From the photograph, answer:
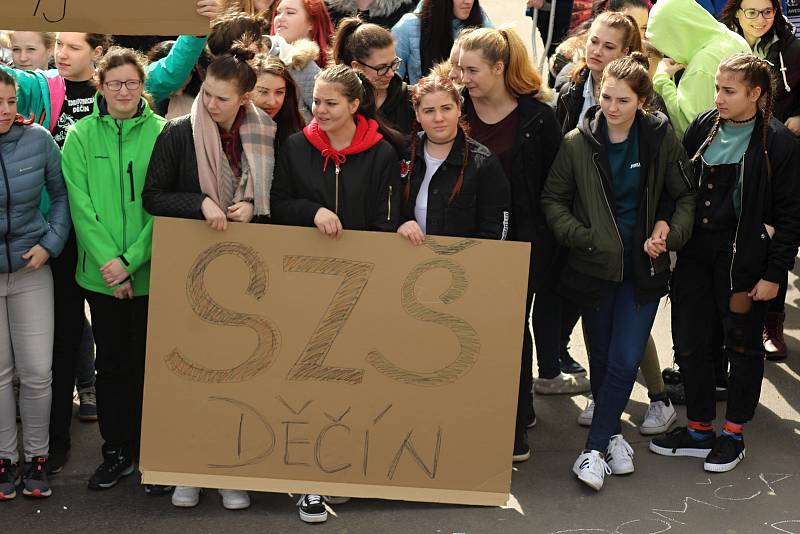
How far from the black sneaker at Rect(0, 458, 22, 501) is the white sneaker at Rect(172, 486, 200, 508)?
0.69 metres

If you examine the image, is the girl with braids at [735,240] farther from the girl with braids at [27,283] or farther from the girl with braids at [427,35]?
the girl with braids at [27,283]

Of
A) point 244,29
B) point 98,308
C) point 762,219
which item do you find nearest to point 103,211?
point 98,308

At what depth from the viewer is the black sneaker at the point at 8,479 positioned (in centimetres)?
492

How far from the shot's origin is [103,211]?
15.9 ft

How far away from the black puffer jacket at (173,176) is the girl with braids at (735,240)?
87.7 inches

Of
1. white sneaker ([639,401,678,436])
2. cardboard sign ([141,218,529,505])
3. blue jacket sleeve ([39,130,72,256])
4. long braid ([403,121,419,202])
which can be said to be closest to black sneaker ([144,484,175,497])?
cardboard sign ([141,218,529,505])

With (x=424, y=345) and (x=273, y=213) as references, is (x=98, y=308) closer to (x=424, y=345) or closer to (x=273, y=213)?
(x=273, y=213)

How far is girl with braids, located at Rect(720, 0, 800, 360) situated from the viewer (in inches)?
245

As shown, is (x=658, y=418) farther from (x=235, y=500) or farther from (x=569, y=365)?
(x=235, y=500)

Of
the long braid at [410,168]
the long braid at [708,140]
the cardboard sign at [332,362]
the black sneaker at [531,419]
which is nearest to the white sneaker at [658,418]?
the black sneaker at [531,419]

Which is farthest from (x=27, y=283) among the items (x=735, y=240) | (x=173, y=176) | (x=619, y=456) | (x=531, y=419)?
(x=735, y=240)

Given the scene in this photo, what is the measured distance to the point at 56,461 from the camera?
17.1 ft

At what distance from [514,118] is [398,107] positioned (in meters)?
0.59

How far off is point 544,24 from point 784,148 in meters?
4.72
